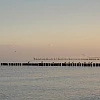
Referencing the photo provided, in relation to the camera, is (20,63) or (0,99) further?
(20,63)

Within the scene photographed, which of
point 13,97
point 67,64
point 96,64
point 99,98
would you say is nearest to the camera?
point 99,98

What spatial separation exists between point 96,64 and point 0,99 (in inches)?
5082

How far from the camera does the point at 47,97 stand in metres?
34.5

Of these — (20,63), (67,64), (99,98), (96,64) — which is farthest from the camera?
(20,63)

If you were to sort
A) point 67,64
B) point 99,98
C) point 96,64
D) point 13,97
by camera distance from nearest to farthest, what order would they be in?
point 99,98 < point 13,97 < point 96,64 < point 67,64

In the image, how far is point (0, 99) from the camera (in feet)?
109

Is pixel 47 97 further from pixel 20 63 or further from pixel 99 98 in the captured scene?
pixel 20 63

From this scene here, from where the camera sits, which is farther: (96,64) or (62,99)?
(96,64)

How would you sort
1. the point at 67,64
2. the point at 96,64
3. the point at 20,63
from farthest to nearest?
the point at 20,63 < the point at 67,64 < the point at 96,64

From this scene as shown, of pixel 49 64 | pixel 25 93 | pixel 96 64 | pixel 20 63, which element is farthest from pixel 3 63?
pixel 25 93

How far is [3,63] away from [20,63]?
1438 cm

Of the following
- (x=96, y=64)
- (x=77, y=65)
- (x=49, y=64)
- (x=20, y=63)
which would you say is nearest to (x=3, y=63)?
(x=20, y=63)

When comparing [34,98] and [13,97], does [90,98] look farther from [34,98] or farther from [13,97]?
[13,97]

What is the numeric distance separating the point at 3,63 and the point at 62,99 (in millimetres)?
160602
